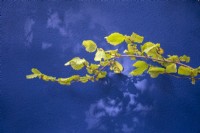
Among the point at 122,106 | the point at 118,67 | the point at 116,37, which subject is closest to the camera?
the point at 116,37

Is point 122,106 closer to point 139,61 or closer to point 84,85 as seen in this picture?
point 84,85

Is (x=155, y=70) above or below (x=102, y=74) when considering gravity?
below

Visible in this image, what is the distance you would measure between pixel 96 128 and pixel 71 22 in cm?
78

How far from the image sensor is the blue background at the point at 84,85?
1897 mm

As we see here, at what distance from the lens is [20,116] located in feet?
6.21

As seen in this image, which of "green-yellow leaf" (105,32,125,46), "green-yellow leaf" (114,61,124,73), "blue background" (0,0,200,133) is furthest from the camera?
"blue background" (0,0,200,133)

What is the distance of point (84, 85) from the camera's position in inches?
75.8

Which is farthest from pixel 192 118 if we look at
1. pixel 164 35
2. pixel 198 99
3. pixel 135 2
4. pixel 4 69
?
pixel 4 69

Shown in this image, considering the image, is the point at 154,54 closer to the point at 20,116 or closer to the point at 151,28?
the point at 151,28

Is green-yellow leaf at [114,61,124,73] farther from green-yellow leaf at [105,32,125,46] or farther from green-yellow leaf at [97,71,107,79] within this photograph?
green-yellow leaf at [105,32,125,46]

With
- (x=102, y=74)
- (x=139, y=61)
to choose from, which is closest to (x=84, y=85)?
(x=102, y=74)

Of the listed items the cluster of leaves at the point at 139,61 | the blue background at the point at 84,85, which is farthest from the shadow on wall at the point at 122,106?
the cluster of leaves at the point at 139,61

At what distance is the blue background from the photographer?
1.90 m

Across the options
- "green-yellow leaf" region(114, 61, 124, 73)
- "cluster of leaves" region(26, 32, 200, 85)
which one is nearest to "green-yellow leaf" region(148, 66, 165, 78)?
"cluster of leaves" region(26, 32, 200, 85)
